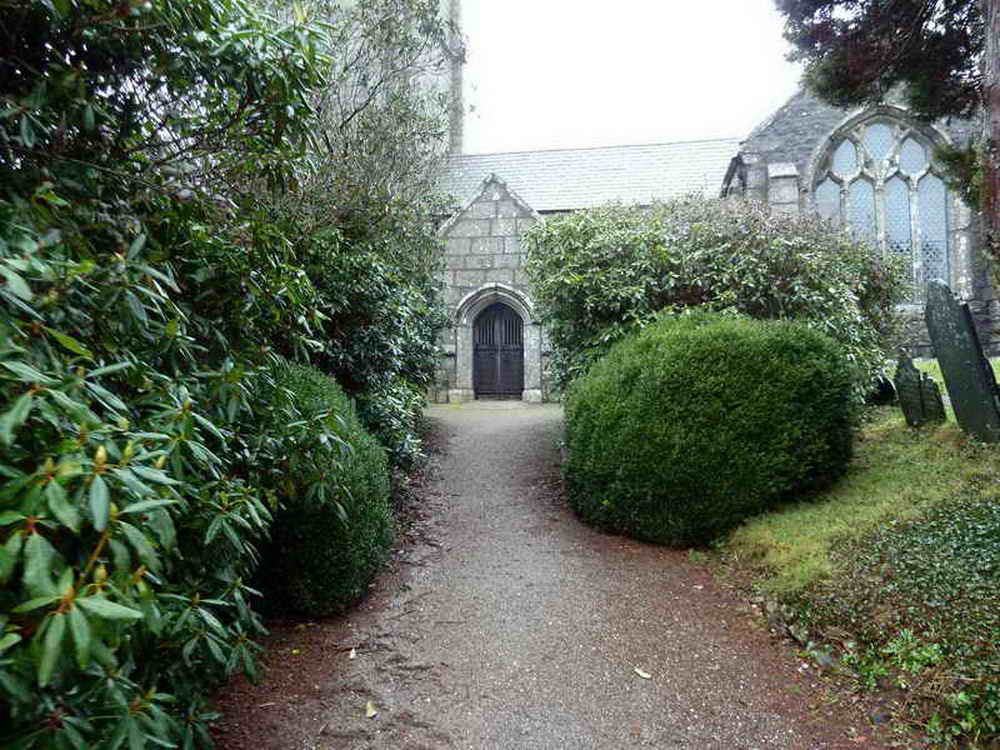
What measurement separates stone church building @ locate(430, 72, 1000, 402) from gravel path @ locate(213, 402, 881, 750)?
9319 mm

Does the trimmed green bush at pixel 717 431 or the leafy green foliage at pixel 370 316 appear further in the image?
the leafy green foliage at pixel 370 316

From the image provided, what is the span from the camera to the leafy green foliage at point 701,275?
7.68 m

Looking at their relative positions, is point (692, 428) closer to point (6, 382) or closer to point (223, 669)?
point (223, 669)

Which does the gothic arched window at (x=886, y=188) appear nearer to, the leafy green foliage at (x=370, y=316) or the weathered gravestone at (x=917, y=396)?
the weathered gravestone at (x=917, y=396)

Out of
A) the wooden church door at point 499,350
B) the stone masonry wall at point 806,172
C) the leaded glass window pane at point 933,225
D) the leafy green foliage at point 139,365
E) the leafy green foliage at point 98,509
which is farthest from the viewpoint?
the wooden church door at point 499,350

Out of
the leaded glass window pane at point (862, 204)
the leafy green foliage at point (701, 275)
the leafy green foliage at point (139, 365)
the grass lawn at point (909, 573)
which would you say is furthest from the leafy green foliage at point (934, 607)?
the leaded glass window pane at point (862, 204)

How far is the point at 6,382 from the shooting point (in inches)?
68.2

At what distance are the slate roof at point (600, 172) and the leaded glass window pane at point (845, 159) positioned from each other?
11.6 feet

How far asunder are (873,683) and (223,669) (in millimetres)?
3316

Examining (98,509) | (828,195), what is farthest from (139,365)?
(828,195)

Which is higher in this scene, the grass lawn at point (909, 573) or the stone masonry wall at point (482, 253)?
the stone masonry wall at point (482, 253)

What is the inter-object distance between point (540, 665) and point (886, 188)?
15.0m

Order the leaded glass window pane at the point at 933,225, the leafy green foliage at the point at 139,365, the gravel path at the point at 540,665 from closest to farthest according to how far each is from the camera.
→ the leafy green foliage at the point at 139,365 < the gravel path at the point at 540,665 < the leaded glass window pane at the point at 933,225

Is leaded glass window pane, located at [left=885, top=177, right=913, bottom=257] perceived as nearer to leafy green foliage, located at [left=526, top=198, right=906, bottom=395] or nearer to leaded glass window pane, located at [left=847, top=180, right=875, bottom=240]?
leaded glass window pane, located at [left=847, top=180, right=875, bottom=240]
